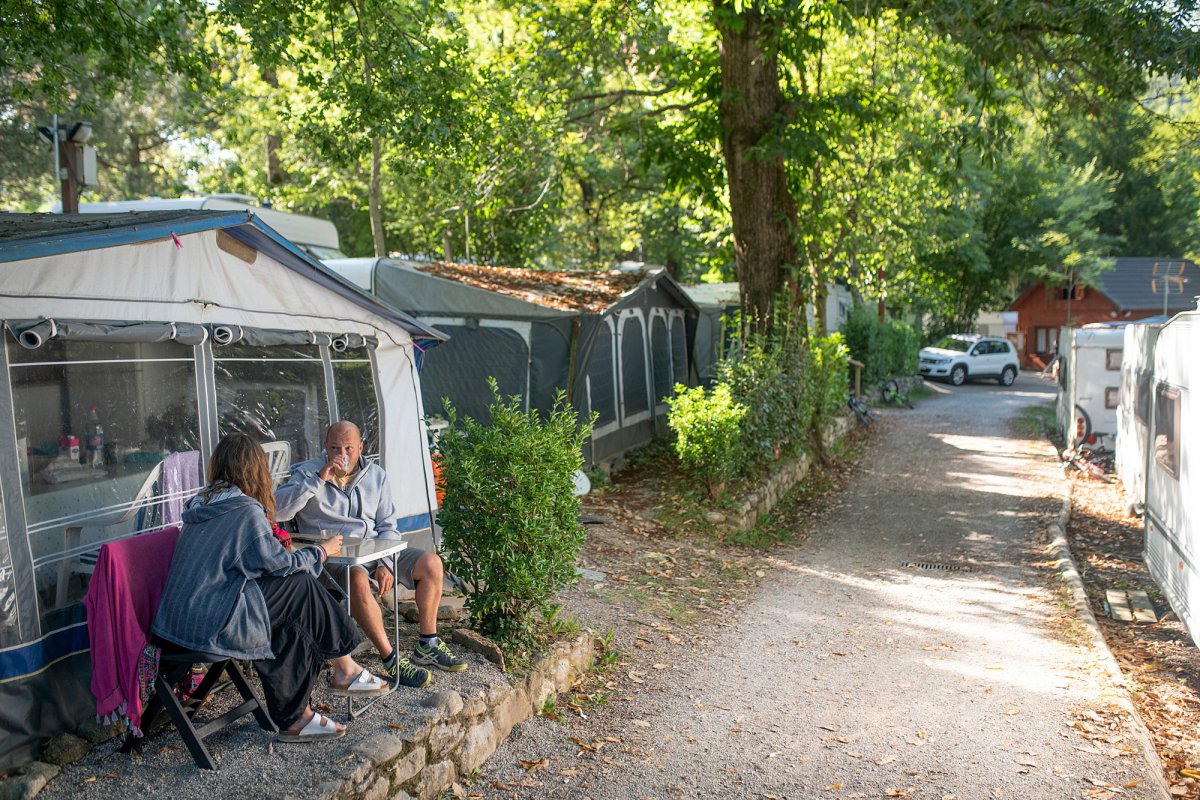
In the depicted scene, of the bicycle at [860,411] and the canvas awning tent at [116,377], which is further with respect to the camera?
the bicycle at [860,411]

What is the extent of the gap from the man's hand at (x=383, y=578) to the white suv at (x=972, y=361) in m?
28.4

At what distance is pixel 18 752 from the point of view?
11.8 ft

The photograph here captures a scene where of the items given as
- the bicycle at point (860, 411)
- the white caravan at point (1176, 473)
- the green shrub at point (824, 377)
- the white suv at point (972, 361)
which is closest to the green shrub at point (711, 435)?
the green shrub at point (824, 377)

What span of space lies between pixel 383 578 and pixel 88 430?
4.85 ft

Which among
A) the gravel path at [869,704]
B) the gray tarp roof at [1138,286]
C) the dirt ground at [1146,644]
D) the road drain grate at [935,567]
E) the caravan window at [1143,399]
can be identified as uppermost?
the gray tarp roof at [1138,286]

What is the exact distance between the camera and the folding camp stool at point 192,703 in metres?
3.58

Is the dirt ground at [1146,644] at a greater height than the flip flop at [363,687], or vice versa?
the flip flop at [363,687]

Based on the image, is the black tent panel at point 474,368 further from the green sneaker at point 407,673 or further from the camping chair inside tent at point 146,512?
the green sneaker at point 407,673

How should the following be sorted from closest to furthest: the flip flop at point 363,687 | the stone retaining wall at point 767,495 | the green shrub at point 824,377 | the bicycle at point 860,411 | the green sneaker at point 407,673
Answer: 1. the flip flop at point 363,687
2. the green sneaker at point 407,673
3. the stone retaining wall at point 767,495
4. the green shrub at point 824,377
5. the bicycle at point 860,411

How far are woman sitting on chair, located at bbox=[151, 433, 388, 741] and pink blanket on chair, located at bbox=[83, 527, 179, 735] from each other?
0.10 m

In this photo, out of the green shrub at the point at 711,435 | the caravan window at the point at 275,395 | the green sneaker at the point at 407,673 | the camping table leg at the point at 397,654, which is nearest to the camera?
the camping table leg at the point at 397,654

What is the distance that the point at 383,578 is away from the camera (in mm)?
4664

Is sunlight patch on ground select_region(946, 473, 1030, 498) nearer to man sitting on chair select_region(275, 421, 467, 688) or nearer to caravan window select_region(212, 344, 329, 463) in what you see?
caravan window select_region(212, 344, 329, 463)

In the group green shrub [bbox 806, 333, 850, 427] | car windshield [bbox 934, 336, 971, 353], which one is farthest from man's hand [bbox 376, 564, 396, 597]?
car windshield [bbox 934, 336, 971, 353]
